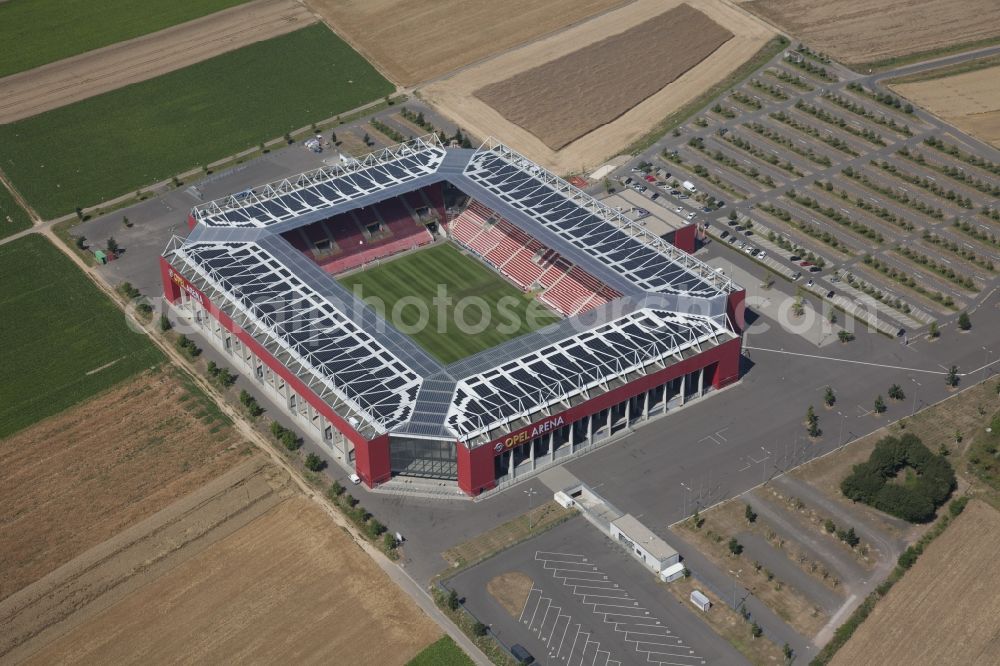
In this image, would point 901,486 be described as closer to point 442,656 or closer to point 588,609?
point 588,609

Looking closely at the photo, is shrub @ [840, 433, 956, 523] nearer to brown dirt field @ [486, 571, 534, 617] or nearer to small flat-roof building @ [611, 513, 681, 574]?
small flat-roof building @ [611, 513, 681, 574]

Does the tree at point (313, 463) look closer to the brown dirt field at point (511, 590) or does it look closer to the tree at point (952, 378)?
the brown dirt field at point (511, 590)

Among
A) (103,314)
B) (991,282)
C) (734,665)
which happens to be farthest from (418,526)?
(991,282)

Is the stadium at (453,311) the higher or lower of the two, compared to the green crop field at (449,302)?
higher

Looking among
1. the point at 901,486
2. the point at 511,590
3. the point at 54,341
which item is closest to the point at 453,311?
the point at 54,341

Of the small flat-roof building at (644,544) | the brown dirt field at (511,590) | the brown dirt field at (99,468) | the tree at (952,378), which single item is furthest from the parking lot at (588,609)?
the tree at (952,378)

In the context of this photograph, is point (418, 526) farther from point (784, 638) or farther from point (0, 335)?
point (0, 335)

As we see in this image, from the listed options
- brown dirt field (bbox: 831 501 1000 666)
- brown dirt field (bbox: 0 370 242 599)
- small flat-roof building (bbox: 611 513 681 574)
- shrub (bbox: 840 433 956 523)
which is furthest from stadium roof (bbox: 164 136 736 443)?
brown dirt field (bbox: 831 501 1000 666)
